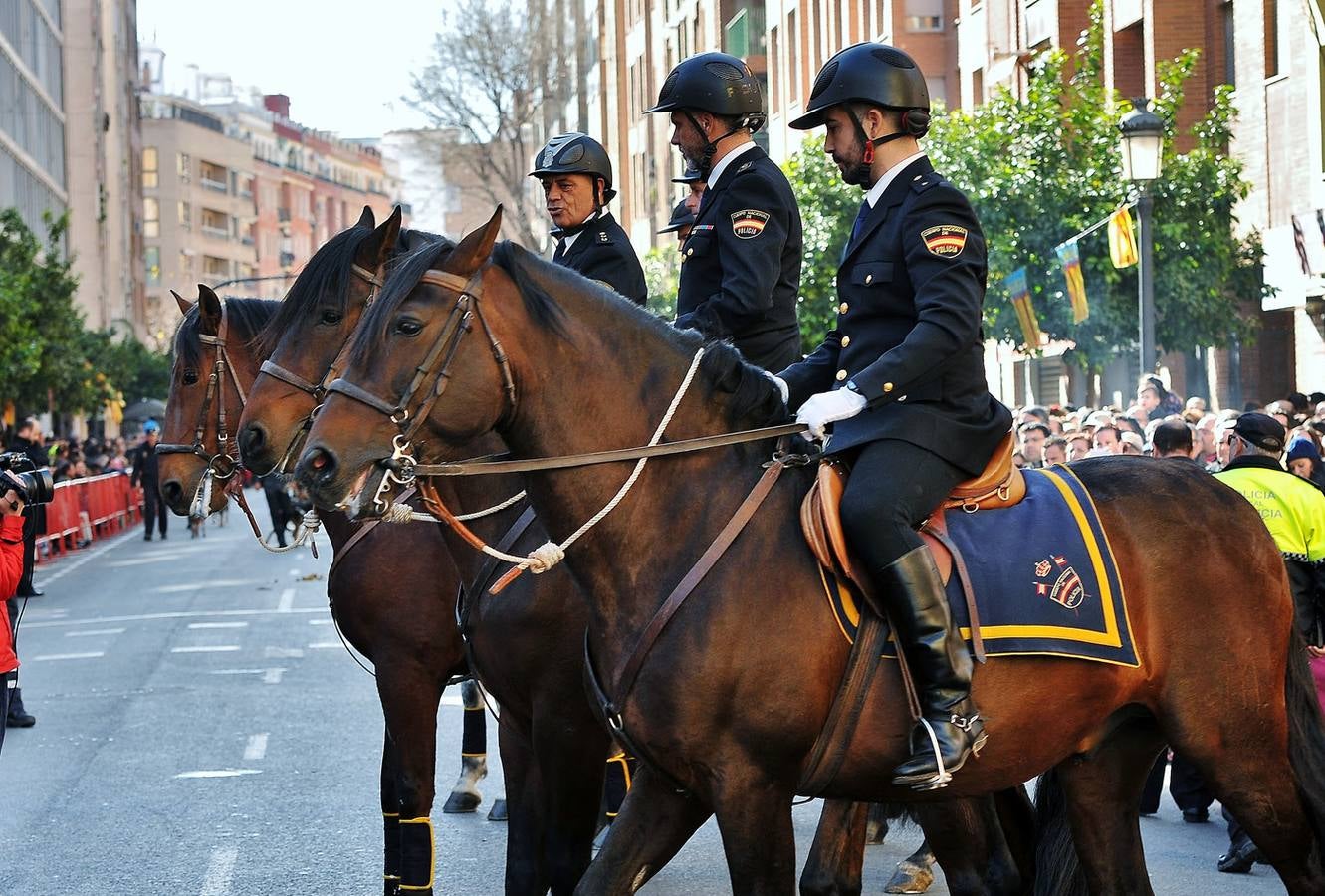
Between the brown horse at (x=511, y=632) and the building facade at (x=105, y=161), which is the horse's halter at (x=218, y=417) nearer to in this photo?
the brown horse at (x=511, y=632)

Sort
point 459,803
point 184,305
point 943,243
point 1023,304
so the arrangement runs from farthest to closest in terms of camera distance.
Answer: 1. point 1023,304
2. point 459,803
3. point 184,305
4. point 943,243

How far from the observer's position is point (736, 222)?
277 inches

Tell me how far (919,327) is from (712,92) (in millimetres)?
1845

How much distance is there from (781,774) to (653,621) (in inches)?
22.3

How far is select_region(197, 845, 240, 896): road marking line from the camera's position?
9.09 metres

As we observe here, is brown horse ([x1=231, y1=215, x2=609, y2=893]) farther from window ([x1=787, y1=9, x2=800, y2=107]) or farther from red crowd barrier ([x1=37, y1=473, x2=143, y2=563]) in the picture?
window ([x1=787, y1=9, x2=800, y2=107])

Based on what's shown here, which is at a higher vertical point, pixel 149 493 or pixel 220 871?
pixel 149 493

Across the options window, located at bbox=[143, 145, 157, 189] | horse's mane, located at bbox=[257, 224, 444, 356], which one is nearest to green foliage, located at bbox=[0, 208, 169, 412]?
horse's mane, located at bbox=[257, 224, 444, 356]

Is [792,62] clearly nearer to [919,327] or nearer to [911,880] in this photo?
[911,880]

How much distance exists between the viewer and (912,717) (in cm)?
582

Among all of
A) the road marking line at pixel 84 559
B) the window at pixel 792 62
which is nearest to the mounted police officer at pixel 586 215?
the road marking line at pixel 84 559

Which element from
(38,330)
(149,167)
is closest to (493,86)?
(38,330)

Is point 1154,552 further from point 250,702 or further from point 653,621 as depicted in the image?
point 250,702

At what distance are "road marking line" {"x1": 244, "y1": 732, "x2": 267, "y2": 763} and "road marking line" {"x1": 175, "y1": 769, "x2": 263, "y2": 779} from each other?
36 cm
